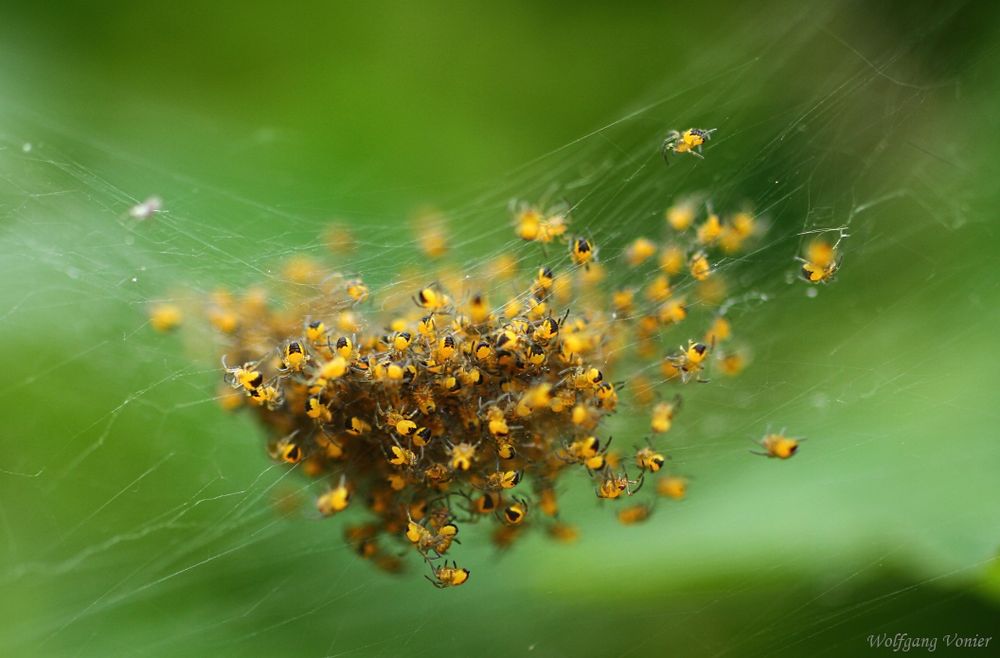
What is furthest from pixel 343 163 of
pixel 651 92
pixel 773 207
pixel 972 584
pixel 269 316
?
pixel 972 584

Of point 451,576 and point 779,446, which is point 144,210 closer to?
point 451,576

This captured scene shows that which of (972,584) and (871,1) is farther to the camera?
(871,1)

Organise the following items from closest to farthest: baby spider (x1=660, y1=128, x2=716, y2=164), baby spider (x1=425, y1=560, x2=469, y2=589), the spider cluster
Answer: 1. the spider cluster
2. baby spider (x1=425, y1=560, x2=469, y2=589)
3. baby spider (x1=660, y1=128, x2=716, y2=164)

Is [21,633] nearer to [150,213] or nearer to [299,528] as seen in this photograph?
[299,528]

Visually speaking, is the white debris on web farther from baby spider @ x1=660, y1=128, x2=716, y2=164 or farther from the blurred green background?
baby spider @ x1=660, y1=128, x2=716, y2=164

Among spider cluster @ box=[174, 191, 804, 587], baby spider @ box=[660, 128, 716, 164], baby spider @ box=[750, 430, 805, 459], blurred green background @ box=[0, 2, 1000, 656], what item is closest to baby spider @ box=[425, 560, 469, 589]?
spider cluster @ box=[174, 191, 804, 587]

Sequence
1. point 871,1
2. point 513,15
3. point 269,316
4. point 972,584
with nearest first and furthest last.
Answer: point 972,584 → point 269,316 → point 871,1 → point 513,15

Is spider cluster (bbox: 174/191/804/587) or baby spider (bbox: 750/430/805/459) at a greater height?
spider cluster (bbox: 174/191/804/587)
